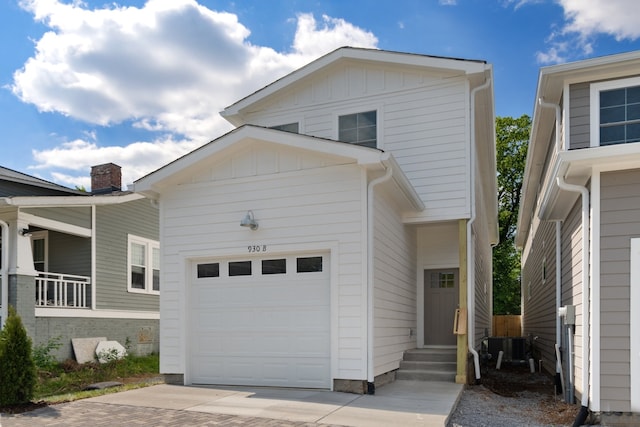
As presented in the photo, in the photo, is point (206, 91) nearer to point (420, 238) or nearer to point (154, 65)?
point (154, 65)

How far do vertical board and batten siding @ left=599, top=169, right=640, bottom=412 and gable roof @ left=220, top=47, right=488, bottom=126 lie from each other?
4104 mm

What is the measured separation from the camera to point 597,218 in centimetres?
619

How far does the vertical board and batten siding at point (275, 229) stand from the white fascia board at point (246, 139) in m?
0.30

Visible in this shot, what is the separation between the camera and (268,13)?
943 cm

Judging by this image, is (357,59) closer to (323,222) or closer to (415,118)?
(415,118)

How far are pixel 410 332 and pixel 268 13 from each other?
22.5 ft

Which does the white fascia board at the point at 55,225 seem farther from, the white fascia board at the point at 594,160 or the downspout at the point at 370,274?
the white fascia board at the point at 594,160

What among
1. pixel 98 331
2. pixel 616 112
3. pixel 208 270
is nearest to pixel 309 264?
pixel 208 270

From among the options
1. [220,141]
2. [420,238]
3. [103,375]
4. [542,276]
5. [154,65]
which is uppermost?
[154,65]

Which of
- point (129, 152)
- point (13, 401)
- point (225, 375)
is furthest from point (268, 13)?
point (129, 152)

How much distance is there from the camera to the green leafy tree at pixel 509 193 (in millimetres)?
29422

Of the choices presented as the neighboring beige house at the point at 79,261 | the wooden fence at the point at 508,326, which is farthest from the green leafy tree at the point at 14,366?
the wooden fence at the point at 508,326

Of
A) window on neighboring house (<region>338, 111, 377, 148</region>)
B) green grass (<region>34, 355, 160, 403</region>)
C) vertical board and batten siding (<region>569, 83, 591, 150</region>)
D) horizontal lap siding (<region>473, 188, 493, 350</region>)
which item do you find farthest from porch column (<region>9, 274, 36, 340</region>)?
vertical board and batten siding (<region>569, 83, 591, 150</region>)

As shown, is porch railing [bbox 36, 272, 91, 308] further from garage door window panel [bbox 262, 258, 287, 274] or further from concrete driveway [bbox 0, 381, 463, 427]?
garage door window panel [bbox 262, 258, 287, 274]
